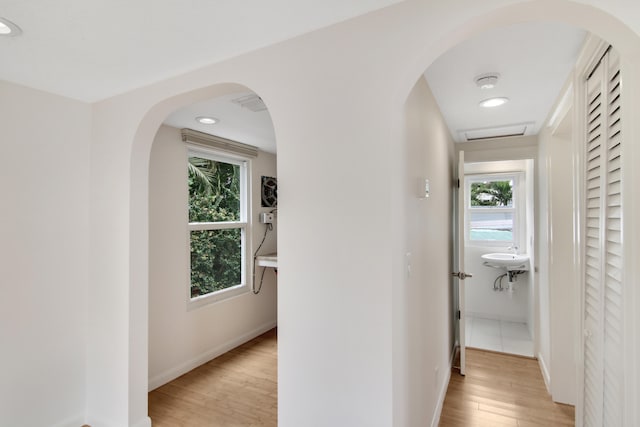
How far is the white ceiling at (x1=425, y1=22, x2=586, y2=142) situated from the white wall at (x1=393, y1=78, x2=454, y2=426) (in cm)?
15

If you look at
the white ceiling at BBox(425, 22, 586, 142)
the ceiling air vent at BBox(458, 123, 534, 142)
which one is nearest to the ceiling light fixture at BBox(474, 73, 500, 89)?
the white ceiling at BBox(425, 22, 586, 142)

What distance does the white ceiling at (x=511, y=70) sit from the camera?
4.88ft

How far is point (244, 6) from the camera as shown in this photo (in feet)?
4.09

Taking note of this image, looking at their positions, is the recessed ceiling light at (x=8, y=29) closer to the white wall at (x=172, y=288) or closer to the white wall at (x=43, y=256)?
the white wall at (x=43, y=256)

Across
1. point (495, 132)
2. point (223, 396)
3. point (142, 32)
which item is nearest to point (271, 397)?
point (223, 396)

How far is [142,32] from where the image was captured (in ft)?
4.70

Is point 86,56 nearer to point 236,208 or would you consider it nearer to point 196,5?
point 196,5

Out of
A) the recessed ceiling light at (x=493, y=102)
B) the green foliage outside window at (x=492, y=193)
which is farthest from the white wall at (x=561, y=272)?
the green foliage outside window at (x=492, y=193)

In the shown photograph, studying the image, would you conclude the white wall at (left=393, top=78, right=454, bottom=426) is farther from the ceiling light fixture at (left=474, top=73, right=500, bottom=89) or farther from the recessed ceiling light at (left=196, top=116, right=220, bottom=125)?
the recessed ceiling light at (left=196, top=116, right=220, bottom=125)

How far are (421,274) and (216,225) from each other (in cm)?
235

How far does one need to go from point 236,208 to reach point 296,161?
2.54 meters

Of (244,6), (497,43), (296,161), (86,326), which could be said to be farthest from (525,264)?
(86,326)

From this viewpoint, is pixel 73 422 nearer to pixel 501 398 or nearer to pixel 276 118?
pixel 276 118

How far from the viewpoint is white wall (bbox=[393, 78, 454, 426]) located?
4.52ft
